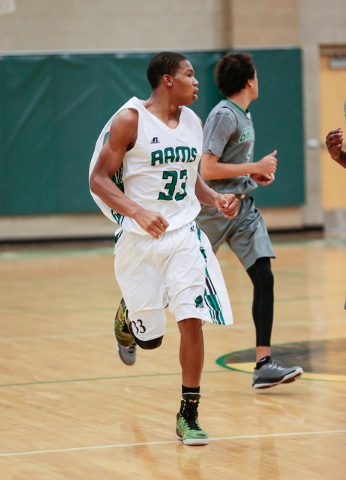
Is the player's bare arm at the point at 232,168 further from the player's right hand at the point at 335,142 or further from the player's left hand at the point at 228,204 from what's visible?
the player's left hand at the point at 228,204

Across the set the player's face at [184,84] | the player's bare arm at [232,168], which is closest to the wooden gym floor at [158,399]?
the player's bare arm at [232,168]

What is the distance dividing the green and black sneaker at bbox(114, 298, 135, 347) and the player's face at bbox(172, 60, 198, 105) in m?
1.20

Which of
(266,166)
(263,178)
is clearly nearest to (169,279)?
(266,166)

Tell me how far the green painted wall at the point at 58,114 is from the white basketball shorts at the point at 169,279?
9.79 metres

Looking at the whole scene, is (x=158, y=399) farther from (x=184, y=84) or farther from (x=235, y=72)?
(x=235, y=72)

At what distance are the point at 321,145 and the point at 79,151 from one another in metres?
4.14

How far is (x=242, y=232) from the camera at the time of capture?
181 inches

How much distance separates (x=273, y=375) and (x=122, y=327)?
83cm

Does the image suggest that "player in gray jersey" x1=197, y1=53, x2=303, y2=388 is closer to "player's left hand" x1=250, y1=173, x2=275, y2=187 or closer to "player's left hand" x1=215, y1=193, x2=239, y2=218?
"player's left hand" x1=250, y1=173, x2=275, y2=187

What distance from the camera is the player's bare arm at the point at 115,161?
3.56 meters

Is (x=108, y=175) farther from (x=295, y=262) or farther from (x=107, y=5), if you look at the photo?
(x=107, y=5)

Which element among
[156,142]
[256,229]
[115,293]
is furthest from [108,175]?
[115,293]

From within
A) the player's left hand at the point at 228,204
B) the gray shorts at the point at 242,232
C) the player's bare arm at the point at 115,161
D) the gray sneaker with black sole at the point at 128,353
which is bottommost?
the gray sneaker with black sole at the point at 128,353

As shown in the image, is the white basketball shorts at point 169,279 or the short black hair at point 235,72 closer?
the white basketball shorts at point 169,279
